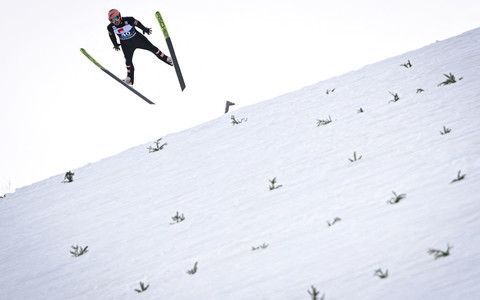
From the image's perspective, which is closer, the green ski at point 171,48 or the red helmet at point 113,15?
the red helmet at point 113,15

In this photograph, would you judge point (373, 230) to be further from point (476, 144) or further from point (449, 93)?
point (449, 93)

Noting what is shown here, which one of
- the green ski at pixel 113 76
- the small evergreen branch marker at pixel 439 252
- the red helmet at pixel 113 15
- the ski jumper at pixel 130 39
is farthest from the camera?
the green ski at pixel 113 76

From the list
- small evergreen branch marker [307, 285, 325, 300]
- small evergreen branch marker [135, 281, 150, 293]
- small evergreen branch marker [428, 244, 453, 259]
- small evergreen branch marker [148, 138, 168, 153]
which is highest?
small evergreen branch marker [148, 138, 168, 153]

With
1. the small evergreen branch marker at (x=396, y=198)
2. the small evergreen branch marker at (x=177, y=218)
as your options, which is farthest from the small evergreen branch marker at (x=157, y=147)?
the small evergreen branch marker at (x=396, y=198)

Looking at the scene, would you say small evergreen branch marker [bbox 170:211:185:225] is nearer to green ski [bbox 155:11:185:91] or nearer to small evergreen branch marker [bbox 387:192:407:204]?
small evergreen branch marker [bbox 387:192:407:204]

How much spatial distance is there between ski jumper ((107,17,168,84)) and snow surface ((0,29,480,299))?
4.49 meters

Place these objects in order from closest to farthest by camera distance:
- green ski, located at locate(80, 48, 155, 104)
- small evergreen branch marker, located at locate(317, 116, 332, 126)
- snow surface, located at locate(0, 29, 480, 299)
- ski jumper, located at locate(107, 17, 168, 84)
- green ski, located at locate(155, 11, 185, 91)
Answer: snow surface, located at locate(0, 29, 480, 299), small evergreen branch marker, located at locate(317, 116, 332, 126), ski jumper, located at locate(107, 17, 168, 84), green ski, located at locate(155, 11, 185, 91), green ski, located at locate(80, 48, 155, 104)

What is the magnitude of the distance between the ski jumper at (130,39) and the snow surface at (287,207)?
449 cm

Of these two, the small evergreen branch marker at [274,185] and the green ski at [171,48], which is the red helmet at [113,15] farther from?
the small evergreen branch marker at [274,185]

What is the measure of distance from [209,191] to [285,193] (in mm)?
930

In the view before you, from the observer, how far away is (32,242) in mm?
4562

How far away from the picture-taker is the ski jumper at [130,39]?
9.66 meters

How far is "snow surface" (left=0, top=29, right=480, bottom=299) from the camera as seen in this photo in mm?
2736

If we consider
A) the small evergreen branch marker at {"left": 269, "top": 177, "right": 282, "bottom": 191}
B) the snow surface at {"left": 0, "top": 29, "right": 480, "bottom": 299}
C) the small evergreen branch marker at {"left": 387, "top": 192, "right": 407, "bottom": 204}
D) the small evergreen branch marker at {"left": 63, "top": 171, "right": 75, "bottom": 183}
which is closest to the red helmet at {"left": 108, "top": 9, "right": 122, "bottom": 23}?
the snow surface at {"left": 0, "top": 29, "right": 480, "bottom": 299}
